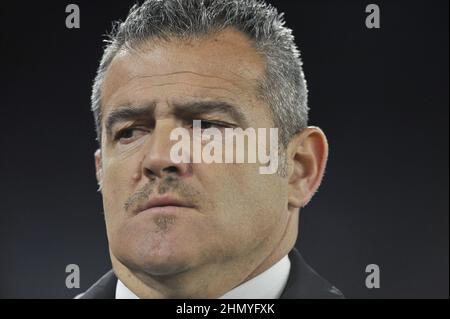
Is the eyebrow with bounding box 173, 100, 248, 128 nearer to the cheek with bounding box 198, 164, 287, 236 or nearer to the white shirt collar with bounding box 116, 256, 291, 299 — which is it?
the cheek with bounding box 198, 164, 287, 236

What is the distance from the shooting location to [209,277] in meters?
1.71

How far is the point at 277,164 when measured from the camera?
69.6 inches

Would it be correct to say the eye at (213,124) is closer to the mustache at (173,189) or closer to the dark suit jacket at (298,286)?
the mustache at (173,189)

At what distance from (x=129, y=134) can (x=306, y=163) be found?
1.74 ft

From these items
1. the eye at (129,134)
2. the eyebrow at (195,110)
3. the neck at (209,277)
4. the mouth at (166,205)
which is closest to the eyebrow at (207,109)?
the eyebrow at (195,110)

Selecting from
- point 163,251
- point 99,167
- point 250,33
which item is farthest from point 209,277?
point 250,33

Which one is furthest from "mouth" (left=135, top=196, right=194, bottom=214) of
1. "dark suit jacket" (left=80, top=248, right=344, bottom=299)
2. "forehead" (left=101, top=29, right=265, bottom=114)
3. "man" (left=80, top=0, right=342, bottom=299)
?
"dark suit jacket" (left=80, top=248, right=344, bottom=299)

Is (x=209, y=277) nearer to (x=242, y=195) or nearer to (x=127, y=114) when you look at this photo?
(x=242, y=195)

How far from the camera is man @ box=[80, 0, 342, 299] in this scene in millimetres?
1647

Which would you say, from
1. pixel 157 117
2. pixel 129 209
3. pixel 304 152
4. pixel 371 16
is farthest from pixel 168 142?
pixel 371 16

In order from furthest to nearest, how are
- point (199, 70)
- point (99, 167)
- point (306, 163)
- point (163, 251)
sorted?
point (99, 167) < point (306, 163) < point (199, 70) < point (163, 251)

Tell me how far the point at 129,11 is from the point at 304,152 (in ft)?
2.32

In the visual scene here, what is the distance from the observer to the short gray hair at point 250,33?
1752 millimetres

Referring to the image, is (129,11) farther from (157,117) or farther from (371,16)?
(371,16)
